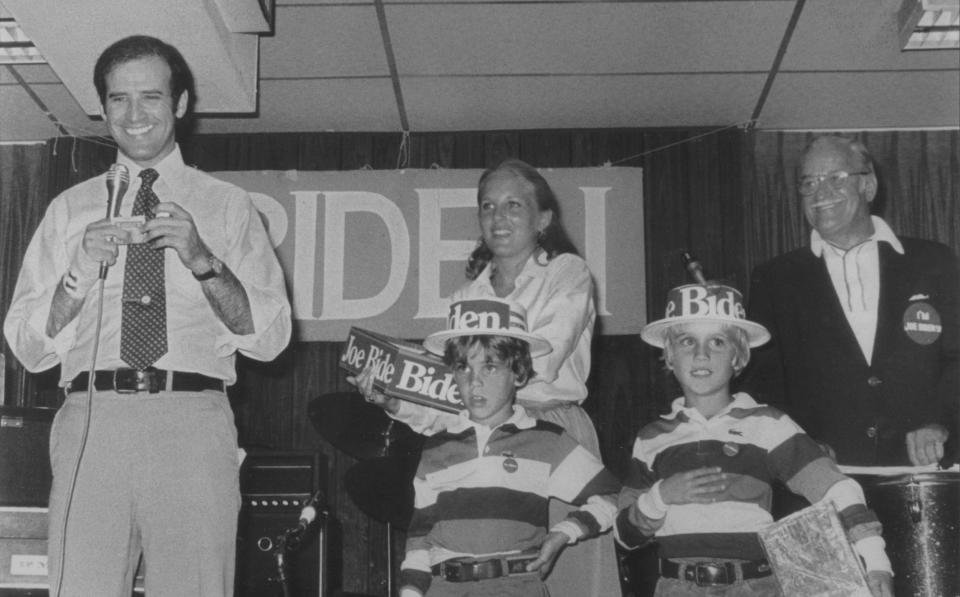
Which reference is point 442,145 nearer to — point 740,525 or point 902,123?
point 902,123

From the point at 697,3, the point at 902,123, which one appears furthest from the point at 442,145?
the point at 902,123

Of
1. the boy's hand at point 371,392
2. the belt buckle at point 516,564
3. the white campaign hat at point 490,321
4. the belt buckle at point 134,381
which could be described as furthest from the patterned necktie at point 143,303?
the boy's hand at point 371,392

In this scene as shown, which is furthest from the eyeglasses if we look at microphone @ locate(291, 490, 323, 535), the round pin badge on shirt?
microphone @ locate(291, 490, 323, 535)

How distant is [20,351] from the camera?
7.66 ft

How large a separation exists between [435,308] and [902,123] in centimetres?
240

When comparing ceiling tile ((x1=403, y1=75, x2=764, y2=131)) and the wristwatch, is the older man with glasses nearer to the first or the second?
the wristwatch

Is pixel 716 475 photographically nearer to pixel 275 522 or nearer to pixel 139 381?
pixel 139 381

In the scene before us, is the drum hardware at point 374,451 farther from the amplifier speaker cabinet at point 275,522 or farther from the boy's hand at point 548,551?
the boy's hand at point 548,551

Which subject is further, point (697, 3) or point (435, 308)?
point (435, 308)

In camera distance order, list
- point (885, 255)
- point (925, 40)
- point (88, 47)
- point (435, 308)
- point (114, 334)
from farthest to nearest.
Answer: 1. point (435, 308)
2. point (925, 40)
3. point (88, 47)
4. point (885, 255)
5. point (114, 334)

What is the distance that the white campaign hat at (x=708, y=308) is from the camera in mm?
2730

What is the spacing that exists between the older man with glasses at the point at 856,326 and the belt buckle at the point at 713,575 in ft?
2.35

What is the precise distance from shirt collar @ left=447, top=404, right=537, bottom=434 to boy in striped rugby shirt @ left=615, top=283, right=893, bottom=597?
277 millimetres

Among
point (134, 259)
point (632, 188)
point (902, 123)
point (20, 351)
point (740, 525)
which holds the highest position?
point (902, 123)
